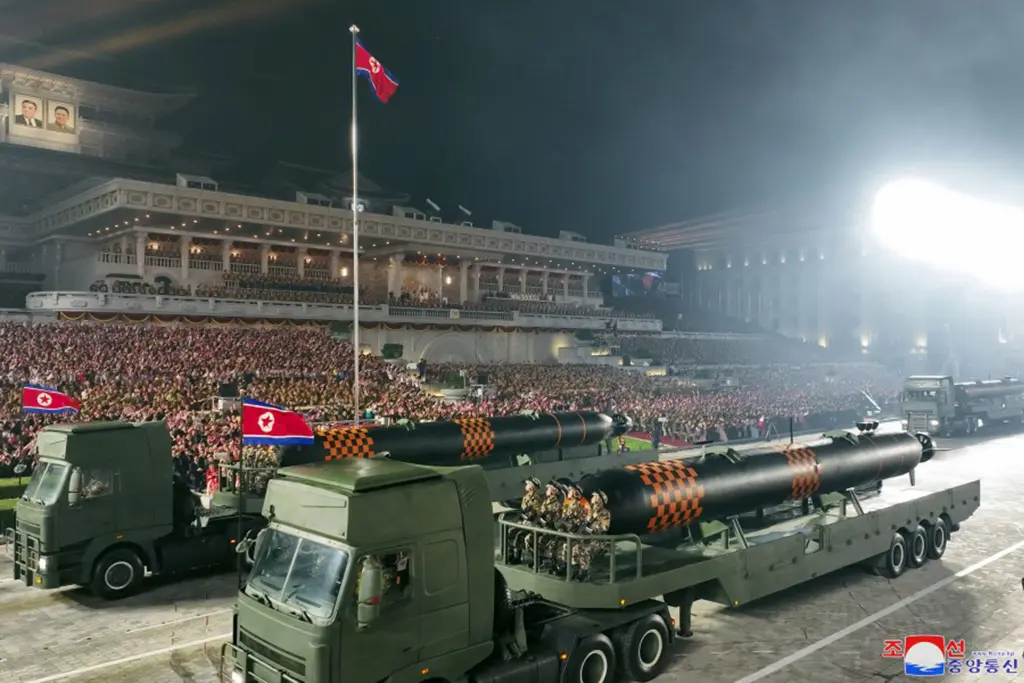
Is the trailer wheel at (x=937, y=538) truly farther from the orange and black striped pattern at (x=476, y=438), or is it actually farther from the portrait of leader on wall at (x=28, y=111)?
the portrait of leader on wall at (x=28, y=111)

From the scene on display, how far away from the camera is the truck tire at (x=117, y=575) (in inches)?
478

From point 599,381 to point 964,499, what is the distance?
31.4 meters

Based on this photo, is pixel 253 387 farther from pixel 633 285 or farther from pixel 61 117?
pixel 633 285

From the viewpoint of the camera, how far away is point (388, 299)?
55438 mm

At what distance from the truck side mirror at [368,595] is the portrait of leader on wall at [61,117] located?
7332 cm

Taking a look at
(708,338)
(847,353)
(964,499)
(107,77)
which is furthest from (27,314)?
(847,353)

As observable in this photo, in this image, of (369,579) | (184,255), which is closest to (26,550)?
(369,579)

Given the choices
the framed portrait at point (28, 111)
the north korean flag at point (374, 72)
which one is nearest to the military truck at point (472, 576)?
the north korean flag at point (374, 72)

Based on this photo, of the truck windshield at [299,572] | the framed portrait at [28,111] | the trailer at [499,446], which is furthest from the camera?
the framed portrait at [28,111]

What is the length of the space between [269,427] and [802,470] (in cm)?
Answer: 953

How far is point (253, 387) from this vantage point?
29.8m

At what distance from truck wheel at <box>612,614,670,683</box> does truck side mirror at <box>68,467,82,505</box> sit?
9.14 m

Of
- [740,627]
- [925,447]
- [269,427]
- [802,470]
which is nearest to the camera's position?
[740,627]

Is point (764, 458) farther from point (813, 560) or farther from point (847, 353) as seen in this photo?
point (847, 353)
